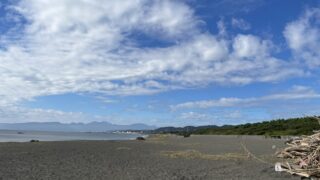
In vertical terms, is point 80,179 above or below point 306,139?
below

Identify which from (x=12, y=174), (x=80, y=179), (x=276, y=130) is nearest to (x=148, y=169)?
(x=80, y=179)

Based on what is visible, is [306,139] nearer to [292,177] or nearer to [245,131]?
[292,177]

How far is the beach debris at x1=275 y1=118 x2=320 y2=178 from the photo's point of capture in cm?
1514

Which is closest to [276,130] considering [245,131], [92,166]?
[245,131]

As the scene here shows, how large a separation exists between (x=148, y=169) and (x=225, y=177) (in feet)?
13.0

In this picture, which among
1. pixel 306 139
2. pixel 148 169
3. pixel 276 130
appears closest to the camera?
pixel 306 139

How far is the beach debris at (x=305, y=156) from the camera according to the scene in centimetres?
1514

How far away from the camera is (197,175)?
18859mm

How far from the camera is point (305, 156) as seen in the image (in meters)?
16.1

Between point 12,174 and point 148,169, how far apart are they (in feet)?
19.7

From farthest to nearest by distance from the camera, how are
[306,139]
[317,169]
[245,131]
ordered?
[245,131] < [306,139] < [317,169]

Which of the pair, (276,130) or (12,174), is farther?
(276,130)

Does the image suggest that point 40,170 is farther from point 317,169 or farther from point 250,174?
point 317,169

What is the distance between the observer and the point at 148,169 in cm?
2092
